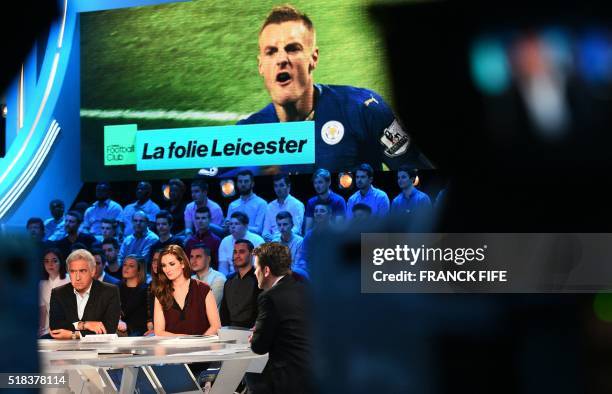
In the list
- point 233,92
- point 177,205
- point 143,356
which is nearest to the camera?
point 143,356

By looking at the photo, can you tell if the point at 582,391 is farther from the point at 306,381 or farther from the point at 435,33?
the point at 435,33

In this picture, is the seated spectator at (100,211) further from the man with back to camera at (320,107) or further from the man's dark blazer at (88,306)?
the man's dark blazer at (88,306)

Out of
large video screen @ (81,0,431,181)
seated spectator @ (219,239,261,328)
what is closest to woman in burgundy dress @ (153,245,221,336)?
seated spectator @ (219,239,261,328)

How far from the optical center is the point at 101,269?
17.1 ft

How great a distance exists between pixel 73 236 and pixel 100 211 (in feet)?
1.54

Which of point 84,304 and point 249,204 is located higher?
point 249,204

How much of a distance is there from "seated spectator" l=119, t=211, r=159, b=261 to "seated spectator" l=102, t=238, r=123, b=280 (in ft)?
0.56

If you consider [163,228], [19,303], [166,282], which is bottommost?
[166,282]

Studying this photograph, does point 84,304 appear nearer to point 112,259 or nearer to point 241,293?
point 241,293

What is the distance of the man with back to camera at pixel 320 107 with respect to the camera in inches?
223

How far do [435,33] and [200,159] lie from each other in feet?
7.01

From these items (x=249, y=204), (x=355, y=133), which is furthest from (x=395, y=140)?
(x=249, y=204)

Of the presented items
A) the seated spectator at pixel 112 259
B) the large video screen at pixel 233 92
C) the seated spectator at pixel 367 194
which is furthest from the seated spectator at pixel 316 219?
the seated spectator at pixel 112 259

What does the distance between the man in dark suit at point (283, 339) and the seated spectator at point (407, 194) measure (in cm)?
247
